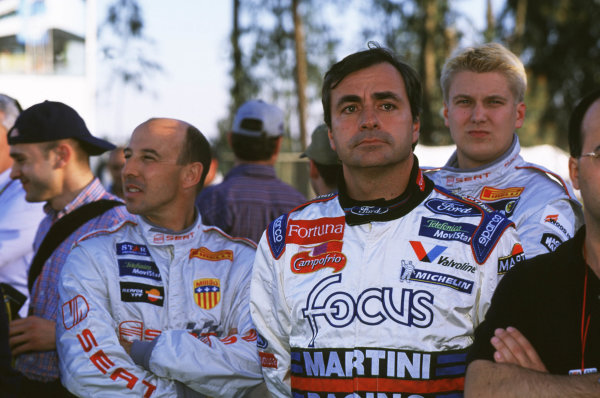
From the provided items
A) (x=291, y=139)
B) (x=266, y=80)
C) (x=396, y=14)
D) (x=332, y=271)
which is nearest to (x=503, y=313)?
(x=332, y=271)

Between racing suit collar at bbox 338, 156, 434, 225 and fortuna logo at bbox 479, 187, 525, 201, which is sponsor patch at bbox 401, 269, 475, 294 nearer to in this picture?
racing suit collar at bbox 338, 156, 434, 225

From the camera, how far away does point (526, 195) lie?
11.0ft

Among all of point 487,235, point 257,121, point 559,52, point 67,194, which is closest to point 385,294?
point 487,235

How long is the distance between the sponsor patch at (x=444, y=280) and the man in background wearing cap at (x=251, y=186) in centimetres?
216

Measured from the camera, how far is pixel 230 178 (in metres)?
4.93

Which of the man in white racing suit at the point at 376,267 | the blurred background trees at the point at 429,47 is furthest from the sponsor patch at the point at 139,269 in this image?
the blurred background trees at the point at 429,47

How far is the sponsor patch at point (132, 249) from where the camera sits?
340 cm

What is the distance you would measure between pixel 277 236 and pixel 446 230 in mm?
705

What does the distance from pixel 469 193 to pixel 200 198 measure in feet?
6.84

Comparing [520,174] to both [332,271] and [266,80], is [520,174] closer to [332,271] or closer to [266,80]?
[332,271]

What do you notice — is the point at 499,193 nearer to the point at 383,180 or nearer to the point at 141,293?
the point at 383,180

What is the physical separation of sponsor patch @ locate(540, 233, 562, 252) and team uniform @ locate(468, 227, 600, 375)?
0.54 metres

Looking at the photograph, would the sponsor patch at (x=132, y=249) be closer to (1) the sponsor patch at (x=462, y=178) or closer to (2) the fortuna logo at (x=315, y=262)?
(2) the fortuna logo at (x=315, y=262)

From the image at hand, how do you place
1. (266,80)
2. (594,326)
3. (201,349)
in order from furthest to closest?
(266,80) → (201,349) → (594,326)
